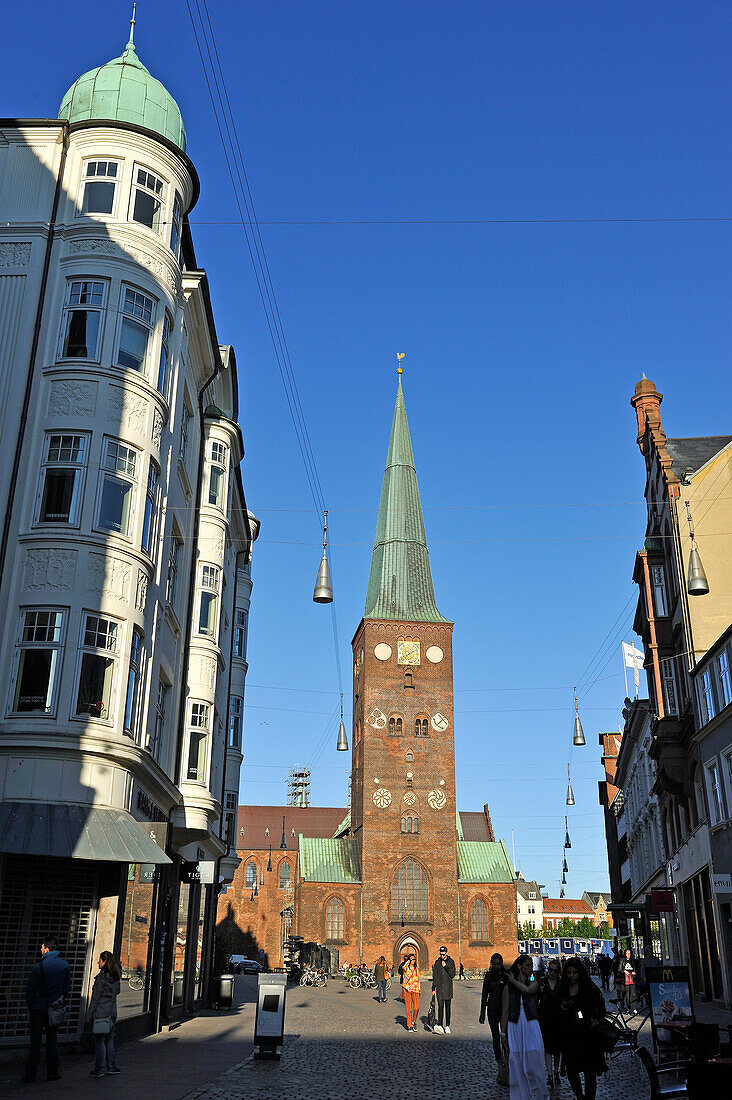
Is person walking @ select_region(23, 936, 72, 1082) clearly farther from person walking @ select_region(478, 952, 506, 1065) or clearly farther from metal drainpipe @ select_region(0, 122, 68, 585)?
metal drainpipe @ select_region(0, 122, 68, 585)

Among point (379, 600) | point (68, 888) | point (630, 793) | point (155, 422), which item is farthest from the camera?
point (379, 600)

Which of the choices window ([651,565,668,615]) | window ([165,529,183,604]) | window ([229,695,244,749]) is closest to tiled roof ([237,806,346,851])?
window ([229,695,244,749])

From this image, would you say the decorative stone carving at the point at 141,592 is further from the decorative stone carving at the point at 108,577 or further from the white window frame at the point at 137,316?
the white window frame at the point at 137,316

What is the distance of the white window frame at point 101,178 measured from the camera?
21312mm

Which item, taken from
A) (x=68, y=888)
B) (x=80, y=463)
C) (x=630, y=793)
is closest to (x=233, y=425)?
(x=80, y=463)

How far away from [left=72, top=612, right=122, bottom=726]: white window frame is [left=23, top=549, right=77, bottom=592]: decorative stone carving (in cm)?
73

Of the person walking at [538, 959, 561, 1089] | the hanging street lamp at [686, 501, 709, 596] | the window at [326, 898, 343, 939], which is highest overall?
the hanging street lamp at [686, 501, 709, 596]

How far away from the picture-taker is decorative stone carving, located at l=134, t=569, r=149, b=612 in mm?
19828

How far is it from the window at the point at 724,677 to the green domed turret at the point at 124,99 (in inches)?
786

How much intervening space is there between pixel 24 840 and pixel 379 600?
63.2 m

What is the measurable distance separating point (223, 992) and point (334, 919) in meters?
41.2

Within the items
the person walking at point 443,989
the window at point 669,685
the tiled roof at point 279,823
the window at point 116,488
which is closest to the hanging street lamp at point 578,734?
the window at point 669,685

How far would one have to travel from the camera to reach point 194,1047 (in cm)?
1955

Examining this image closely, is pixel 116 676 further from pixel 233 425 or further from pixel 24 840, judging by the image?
pixel 233 425
